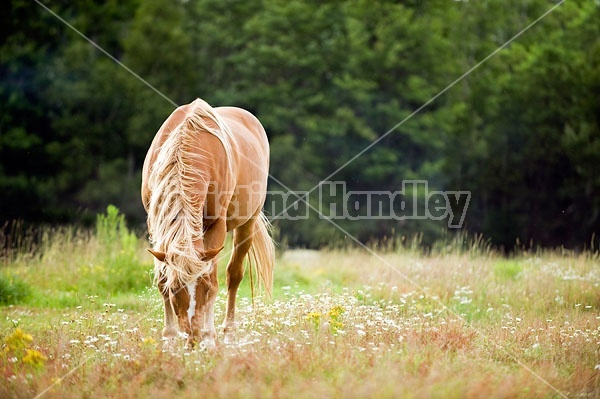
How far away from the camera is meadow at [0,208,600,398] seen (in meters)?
4.78

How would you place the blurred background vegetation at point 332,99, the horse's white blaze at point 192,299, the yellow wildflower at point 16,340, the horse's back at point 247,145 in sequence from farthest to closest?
the blurred background vegetation at point 332,99
the horse's back at point 247,145
the yellow wildflower at point 16,340
the horse's white blaze at point 192,299

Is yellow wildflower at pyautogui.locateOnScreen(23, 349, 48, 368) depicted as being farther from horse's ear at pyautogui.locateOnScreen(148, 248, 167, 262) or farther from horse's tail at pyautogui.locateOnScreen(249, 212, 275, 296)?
horse's tail at pyautogui.locateOnScreen(249, 212, 275, 296)

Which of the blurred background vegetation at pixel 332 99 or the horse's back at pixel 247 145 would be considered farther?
the blurred background vegetation at pixel 332 99

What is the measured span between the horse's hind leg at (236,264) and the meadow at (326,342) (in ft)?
0.61

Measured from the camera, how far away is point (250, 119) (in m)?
8.58

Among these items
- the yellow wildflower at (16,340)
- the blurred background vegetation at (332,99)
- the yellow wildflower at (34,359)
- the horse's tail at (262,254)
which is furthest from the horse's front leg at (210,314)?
the blurred background vegetation at (332,99)

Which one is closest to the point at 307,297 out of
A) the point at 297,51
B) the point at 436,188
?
the point at 436,188

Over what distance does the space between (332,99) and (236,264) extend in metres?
23.5

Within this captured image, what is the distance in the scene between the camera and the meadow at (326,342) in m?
4.78

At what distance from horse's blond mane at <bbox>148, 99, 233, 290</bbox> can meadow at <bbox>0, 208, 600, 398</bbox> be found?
25.6 inches

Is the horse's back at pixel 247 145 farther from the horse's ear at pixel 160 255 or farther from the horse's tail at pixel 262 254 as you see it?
the horse's ear at pixel 160 255

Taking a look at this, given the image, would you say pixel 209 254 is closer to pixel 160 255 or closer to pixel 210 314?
pixel 160 255

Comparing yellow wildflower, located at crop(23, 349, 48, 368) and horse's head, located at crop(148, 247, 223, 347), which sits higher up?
horse's head, located at crop(148, 247, 223, 347)

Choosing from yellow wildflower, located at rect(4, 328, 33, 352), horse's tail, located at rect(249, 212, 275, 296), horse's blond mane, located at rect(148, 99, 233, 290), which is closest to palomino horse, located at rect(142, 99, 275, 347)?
horse's blond mane, located at rect(148, 99, 233, 290)
